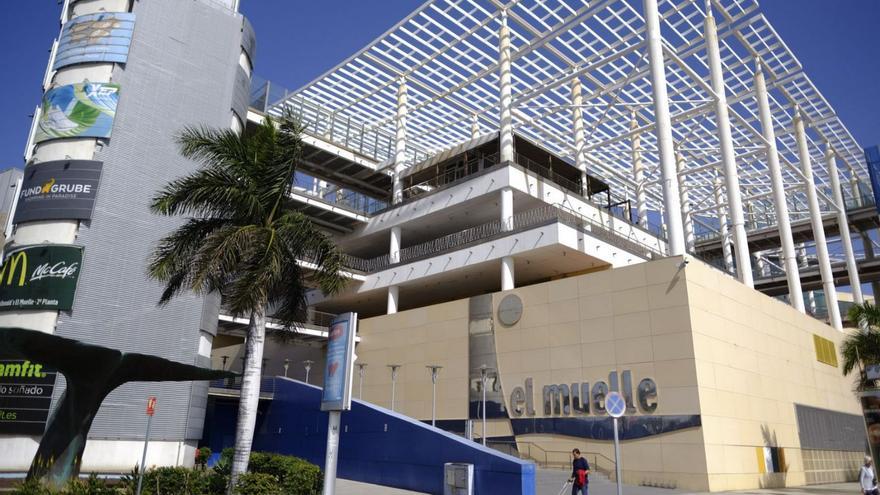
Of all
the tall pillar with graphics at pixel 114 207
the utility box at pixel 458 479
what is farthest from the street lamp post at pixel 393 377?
the utility box at pixel 458 479

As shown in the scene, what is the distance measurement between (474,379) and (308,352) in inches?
784

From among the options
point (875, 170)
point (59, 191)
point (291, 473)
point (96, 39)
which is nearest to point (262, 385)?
point (59, 191)

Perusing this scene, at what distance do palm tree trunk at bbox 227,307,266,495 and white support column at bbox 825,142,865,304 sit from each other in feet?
160

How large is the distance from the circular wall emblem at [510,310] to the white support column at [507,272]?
68.6 inches

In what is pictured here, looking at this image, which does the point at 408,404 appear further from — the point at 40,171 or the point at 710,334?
the point at 40,171

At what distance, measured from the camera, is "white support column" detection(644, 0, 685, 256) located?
1174 inches

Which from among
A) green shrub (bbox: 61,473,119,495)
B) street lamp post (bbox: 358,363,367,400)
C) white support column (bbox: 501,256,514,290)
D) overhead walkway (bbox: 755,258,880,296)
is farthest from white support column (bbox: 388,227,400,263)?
overhead walkway (bbox: 755,258,880,296)

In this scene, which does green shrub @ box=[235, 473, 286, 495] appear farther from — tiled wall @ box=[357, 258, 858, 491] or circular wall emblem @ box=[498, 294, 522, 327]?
circular wall emblem @ box=[498, 294, 522, 327]

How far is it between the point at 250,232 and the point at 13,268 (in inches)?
703

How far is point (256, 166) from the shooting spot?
1812 centimetres

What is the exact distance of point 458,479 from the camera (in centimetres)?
1784

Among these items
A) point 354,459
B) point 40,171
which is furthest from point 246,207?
point 40,171

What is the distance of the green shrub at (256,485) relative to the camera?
15277mm

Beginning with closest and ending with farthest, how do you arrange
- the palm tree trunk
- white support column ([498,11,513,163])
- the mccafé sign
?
the palm tree trunk → the mccafé sign → white support column ([498,11,513,163])
